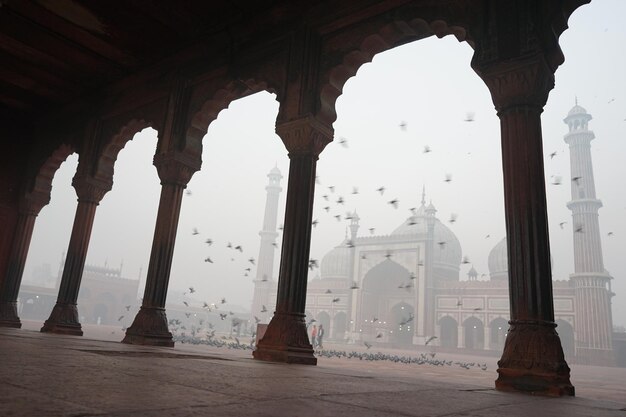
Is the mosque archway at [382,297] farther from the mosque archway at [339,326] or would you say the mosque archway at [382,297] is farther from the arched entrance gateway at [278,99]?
the arched entrance gateway at [278,99]

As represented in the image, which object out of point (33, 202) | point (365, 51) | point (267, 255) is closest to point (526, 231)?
point (365, 51)

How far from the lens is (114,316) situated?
41.7 meters

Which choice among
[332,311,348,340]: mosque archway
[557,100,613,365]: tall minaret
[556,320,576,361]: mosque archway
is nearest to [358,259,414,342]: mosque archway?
[332,311,348,340]: mosque archway

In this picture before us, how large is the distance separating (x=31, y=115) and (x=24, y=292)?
33.0 metres

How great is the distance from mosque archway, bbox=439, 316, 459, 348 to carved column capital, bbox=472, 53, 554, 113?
2799cm

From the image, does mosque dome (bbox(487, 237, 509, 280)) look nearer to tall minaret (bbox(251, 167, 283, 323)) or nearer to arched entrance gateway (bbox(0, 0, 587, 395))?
tall minaret (bbox(251, 167, 283, 323))

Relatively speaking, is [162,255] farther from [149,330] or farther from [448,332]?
[448,332]

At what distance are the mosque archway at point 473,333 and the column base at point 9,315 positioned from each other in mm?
26576

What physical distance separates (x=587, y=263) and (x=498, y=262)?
26.3 feet

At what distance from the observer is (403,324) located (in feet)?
109

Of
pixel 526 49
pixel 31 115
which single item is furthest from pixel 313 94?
pixel 31 115

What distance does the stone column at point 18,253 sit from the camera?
8.12 m

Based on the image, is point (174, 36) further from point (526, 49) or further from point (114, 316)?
point (114, 316)

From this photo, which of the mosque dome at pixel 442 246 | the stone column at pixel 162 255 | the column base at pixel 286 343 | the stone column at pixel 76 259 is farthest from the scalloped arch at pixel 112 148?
the mosque dome at pixel 442 246
